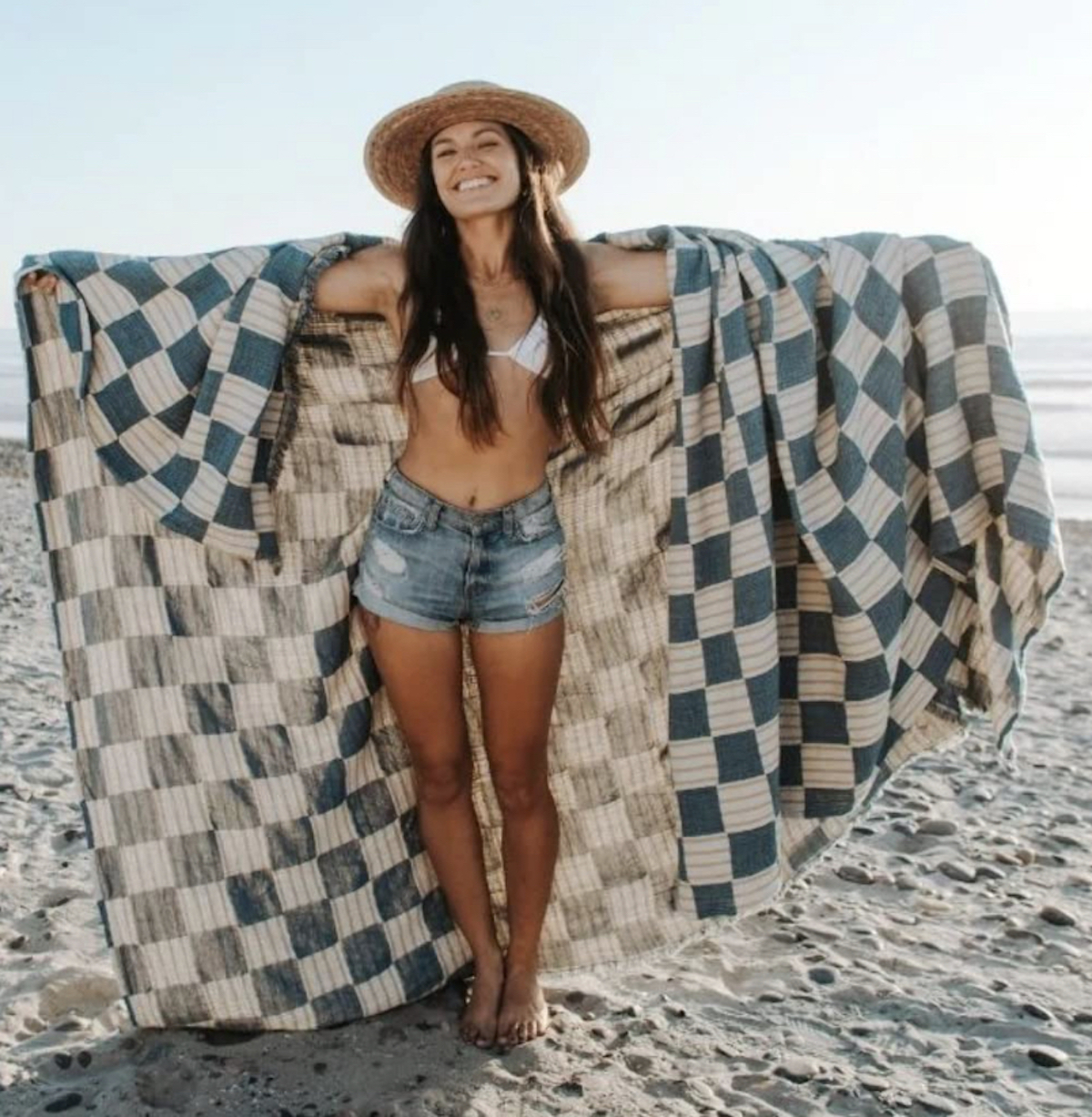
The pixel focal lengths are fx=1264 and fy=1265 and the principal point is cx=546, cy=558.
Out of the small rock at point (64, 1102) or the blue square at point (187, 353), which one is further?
the blue square at point (187, 353)

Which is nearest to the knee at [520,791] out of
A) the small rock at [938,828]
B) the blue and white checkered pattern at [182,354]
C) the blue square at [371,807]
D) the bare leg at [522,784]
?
the bare leg at [522,784]

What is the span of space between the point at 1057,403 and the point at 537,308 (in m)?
25.8

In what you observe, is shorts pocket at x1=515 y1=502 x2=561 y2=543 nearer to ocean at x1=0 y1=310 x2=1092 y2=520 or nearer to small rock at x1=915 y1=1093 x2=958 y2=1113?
ocean at x1=0 y1=310 x2=1092 y2=520

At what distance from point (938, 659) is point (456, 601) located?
1.22 metres

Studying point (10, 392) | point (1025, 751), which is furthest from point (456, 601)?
point (10, 392)

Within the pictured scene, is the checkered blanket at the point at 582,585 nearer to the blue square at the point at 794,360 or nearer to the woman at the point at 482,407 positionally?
the blue square at the point at 794,360

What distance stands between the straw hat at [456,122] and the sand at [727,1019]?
192 centimetres

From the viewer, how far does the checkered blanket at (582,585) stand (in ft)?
9.67

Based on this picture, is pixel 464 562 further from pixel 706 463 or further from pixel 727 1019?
pixel 727 1019

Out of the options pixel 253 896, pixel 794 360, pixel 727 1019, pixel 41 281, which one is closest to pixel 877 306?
pixel 794 360

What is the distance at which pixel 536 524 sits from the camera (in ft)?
9.76

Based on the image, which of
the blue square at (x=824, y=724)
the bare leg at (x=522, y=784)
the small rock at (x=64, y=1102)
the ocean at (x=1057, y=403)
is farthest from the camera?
the ocean at (x=1057, y=403)

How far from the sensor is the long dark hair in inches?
114

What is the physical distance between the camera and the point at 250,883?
3174 mm
